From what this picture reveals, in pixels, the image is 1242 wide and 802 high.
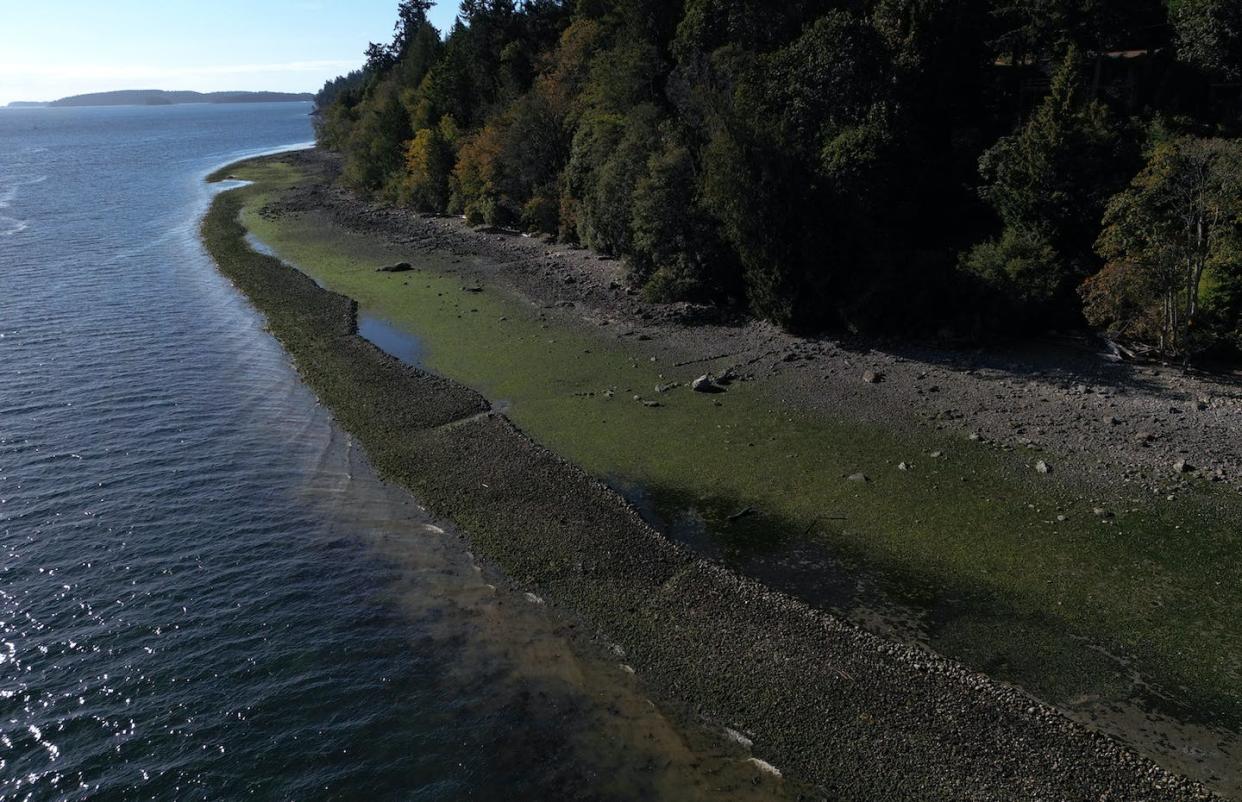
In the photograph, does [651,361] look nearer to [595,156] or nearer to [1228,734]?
[595,156]

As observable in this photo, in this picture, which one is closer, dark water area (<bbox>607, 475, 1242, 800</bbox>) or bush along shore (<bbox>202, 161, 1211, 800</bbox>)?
bush along shore (<bbox>202, 161, 1211, 800</bbox>)

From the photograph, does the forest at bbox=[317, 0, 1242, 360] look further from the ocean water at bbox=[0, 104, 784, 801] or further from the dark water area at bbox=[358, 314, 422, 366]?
the ocean water at bbox=[0, 104, 784, 801]

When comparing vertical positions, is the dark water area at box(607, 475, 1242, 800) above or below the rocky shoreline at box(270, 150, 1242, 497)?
below

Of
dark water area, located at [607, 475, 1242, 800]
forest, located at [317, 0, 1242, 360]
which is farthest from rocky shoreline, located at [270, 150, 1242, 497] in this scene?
dark water area, located at [607, 475, 1242, 800]

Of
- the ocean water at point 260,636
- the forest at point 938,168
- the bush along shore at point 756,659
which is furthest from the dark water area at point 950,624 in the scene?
the forest at point 938,168

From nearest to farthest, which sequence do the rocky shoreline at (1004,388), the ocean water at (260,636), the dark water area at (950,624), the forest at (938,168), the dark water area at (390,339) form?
the dark water area at (950,624), the ocean water at (260,636), the rocky shoreline at (1004,388), the forest at (938,168), the dark water area at (390,339)

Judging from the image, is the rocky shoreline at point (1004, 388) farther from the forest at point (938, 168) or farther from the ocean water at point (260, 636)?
the ocean water at point (260, 636)

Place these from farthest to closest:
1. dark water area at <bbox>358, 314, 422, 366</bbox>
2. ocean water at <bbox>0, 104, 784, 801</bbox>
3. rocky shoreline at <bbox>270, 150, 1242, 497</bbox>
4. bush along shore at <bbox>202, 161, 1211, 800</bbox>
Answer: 1. dark water area at <bbox>358, 314, 422, 366</bbox>
2. rocky shoreline at <bbox>270, 150, 1242, 497</bbox>
3. ocean water at <bbox>0, 104, 784, 801</bbox>
4. bush along shore at <bbox>202, 161, 1211, 800</bbox>
